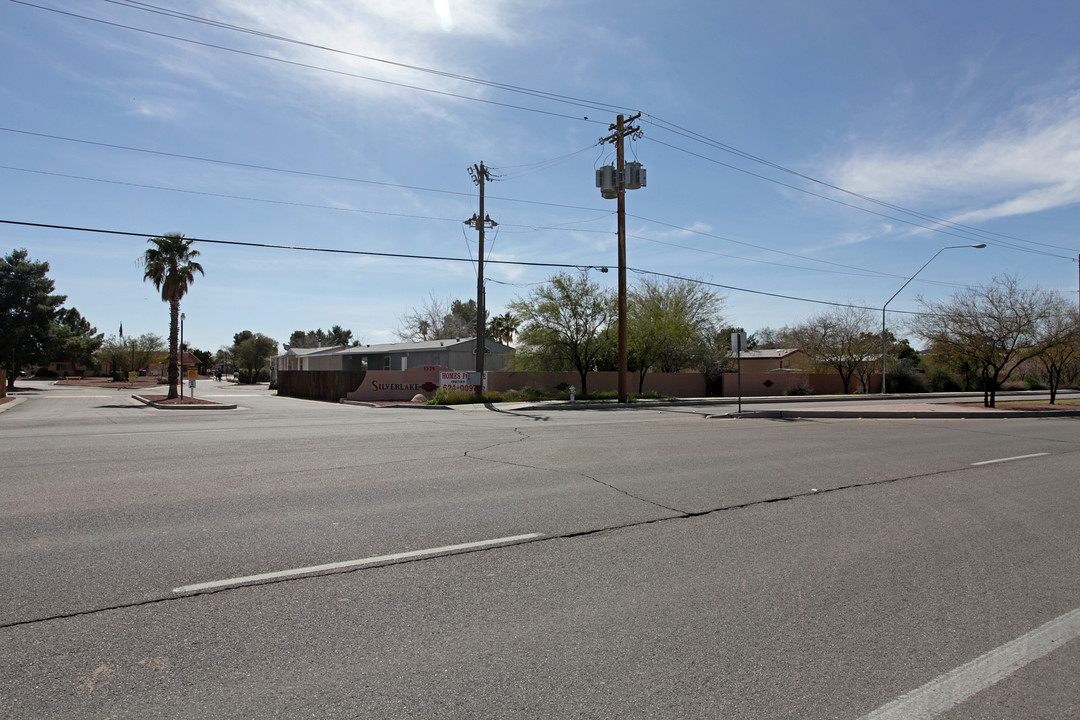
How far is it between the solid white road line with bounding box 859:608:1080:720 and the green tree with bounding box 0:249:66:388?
70.7 metres

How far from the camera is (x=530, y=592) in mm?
4551

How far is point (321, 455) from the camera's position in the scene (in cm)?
1076

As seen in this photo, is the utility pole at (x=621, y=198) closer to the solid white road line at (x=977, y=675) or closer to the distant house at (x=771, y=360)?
the solid white road line at (x=977, y=675)

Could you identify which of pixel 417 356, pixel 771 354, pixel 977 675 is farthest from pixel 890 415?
pixel 771 354

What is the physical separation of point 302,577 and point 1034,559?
19.8 ft

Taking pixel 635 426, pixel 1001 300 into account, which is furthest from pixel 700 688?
pixel 1001 300

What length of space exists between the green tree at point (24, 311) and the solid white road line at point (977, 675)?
232 ft

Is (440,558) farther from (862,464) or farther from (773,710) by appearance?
(862,464)

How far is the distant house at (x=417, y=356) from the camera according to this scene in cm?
4441

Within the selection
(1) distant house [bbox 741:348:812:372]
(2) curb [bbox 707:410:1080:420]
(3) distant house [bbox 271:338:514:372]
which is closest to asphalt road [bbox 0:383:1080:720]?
(2) curb [bbox 707:410:1080:420]

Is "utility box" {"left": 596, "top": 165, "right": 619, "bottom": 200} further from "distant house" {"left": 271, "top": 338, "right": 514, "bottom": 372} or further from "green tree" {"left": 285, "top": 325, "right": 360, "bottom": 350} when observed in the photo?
"green tree" {"left": 285, "top": 325, "right": 360, "bottom": 350}

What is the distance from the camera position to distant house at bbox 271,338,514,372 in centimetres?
4441

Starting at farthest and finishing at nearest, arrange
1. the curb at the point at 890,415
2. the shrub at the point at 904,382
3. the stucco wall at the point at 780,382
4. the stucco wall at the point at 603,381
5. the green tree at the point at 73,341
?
the green tree at the point at 73,341
the shrub at the point at 904,382
the stucco wall at the point at 780,382
the stucco wall at the point at 603,381
the curb at the point at 890,415

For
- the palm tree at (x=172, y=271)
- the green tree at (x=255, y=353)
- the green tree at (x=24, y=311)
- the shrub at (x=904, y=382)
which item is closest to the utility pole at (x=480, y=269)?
the palm tree at (x=172, y=271)
